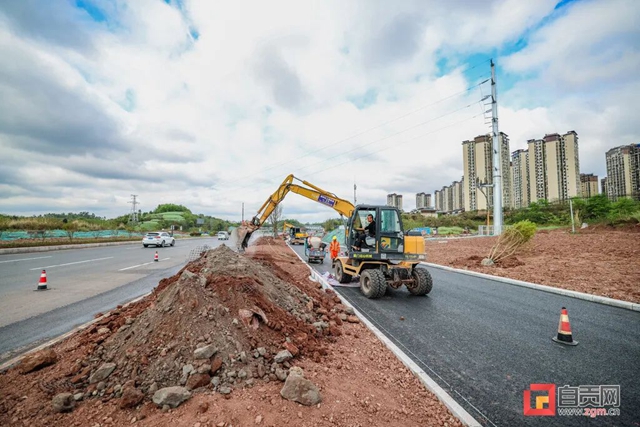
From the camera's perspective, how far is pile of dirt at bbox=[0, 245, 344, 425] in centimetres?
281

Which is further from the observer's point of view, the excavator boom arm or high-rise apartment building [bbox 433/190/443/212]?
high-rise apartment building [bbox 433/190/443/212]

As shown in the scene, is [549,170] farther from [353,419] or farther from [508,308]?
[353,419]

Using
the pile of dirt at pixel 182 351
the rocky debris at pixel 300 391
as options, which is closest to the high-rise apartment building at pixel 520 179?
the pile of dirt at pixel 182 351

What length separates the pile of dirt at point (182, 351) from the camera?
2809mm

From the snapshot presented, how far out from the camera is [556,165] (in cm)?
4409

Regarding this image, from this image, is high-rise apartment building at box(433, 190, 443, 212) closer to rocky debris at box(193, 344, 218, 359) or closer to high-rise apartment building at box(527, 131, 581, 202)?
high-rise apartment building at box(527, 131, 581, 202)

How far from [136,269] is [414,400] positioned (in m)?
12.4

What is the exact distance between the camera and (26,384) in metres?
3.02

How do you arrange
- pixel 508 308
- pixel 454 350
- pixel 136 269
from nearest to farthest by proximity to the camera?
pixel 454 350 → pixel 508 308 → pixel 136 269

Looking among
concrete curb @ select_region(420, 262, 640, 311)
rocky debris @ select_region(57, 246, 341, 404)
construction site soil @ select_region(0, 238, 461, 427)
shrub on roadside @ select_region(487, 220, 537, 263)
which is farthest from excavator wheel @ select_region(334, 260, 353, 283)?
shrub on roadside @ select_region(487, 220, 537, 263)

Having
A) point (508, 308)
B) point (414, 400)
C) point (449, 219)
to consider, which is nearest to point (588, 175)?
point (449, 219)

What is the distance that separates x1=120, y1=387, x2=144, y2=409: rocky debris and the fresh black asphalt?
2736mm

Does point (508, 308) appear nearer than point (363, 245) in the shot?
Yes

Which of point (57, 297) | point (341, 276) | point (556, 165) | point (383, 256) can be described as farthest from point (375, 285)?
point (556, 165)
